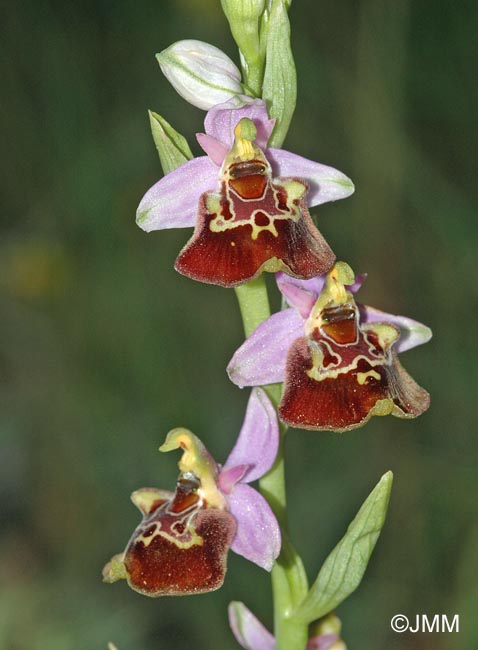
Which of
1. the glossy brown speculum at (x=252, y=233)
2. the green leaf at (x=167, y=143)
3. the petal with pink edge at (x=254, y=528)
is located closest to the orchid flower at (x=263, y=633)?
the petal with pink edge at (x=254, y=528)

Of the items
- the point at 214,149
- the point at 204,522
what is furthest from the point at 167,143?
the point at 204,522

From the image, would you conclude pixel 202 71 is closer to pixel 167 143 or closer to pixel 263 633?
pixel 167 143

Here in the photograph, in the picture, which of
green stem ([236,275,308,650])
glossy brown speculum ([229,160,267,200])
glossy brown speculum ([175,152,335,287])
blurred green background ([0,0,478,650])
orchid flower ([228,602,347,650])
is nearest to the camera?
glossy brown speculum ([175,152,335,287])

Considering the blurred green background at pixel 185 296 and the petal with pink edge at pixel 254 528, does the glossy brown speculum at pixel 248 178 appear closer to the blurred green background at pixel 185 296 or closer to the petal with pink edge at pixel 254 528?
the petal with pink edge at pixel 254 528

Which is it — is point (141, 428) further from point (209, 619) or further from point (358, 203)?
point (358, 203)

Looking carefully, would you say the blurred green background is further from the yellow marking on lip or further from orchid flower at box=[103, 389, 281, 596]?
the yellow marking on lip

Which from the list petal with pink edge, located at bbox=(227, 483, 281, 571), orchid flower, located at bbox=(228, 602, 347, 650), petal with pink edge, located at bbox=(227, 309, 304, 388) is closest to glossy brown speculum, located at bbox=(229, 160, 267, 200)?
petal with pink edge, located at bbox=(227, 309, 304, 388)
